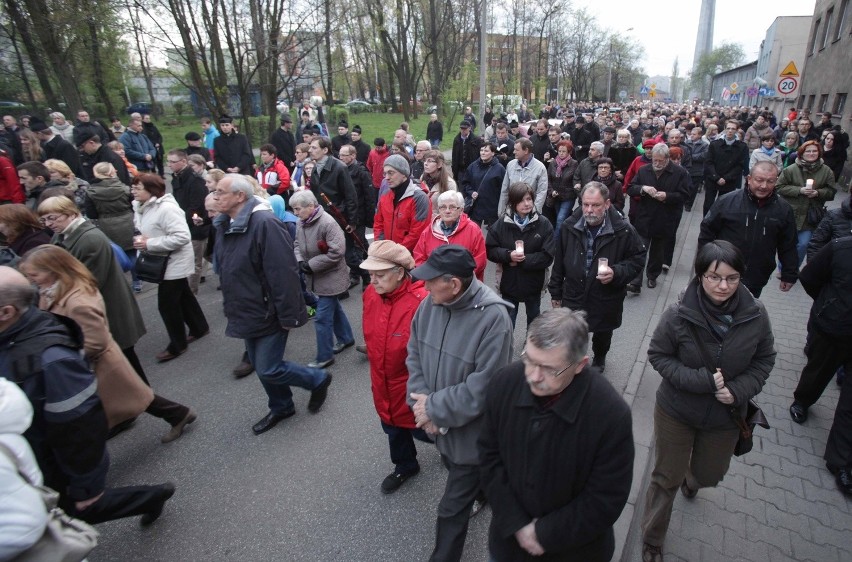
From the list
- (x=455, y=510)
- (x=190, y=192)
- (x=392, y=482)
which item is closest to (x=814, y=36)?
(x=190, y=192)

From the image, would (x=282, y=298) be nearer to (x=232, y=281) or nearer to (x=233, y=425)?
(x=232, y=281)

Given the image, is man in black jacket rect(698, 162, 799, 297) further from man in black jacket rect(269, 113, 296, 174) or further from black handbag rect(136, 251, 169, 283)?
man in black jacket rect(269, 113, 296, 174)

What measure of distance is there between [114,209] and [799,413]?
749 centimetres

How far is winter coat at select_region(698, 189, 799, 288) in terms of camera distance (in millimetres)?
4449

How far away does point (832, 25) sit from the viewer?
20.7 m

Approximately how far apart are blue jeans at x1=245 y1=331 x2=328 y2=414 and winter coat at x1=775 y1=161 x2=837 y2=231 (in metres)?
6.13

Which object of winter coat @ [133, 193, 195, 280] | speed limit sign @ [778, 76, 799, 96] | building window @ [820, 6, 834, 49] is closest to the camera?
winter coat @ [133, 193, 195, 280]

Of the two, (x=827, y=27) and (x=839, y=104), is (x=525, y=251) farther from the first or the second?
(x=827, y=27)

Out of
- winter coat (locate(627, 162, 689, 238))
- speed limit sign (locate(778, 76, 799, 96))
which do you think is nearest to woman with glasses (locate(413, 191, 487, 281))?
winter coat (locate(627, 162, 689, 238))

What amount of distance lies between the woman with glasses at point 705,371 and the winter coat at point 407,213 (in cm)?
327

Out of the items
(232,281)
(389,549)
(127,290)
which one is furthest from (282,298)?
(389,549)

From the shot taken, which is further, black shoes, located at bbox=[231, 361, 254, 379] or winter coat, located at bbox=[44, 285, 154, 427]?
black shoes, located at bbox=[231, 361, 254, 379]

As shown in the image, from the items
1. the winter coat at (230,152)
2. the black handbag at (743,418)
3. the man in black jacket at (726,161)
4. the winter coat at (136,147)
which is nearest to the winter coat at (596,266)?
the black handbag at (743,418)

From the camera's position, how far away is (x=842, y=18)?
19.4 meters
